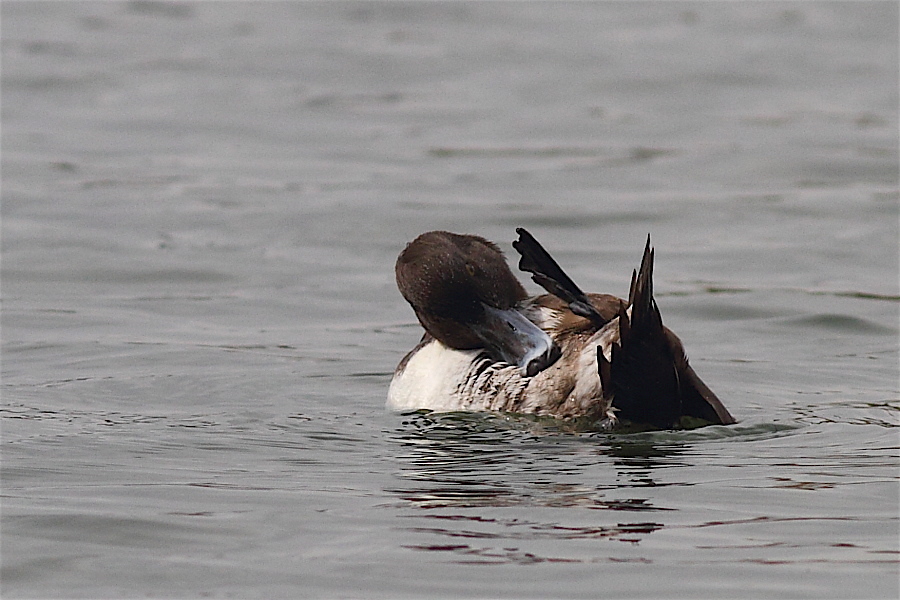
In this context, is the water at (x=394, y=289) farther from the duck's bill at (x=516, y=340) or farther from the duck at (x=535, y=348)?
the duck's bill at (x=516, y=340)

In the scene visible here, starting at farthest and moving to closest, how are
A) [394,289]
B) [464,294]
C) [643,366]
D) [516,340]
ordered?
[394,289] → [464,294] → [516,340] → [643,366]

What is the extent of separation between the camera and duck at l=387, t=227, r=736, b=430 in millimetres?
6402

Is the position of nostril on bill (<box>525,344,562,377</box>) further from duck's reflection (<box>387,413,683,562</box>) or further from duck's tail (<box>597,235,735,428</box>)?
duck's tail (<box>597,235,735,428</box>)

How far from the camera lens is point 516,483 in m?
6.02

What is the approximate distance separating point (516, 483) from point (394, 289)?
207 inches

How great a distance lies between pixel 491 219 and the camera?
44.5ft

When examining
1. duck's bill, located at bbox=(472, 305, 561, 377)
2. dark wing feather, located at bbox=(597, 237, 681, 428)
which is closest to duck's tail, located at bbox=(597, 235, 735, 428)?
dark wing feather, located at bbox=(597, 237, 681, 428)

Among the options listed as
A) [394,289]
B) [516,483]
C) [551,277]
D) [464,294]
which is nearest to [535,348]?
[551,277]

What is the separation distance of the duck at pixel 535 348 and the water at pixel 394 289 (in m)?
0.14

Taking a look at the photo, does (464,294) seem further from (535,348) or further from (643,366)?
(643,366)

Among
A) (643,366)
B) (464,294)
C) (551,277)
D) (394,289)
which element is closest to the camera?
(643,366)

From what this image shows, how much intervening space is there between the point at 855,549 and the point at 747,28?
18.9 m

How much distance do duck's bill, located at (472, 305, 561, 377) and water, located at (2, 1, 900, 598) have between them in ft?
0.92

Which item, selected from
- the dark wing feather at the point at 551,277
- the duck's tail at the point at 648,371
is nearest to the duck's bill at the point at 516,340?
the dark wing feather at the point at 551,277
